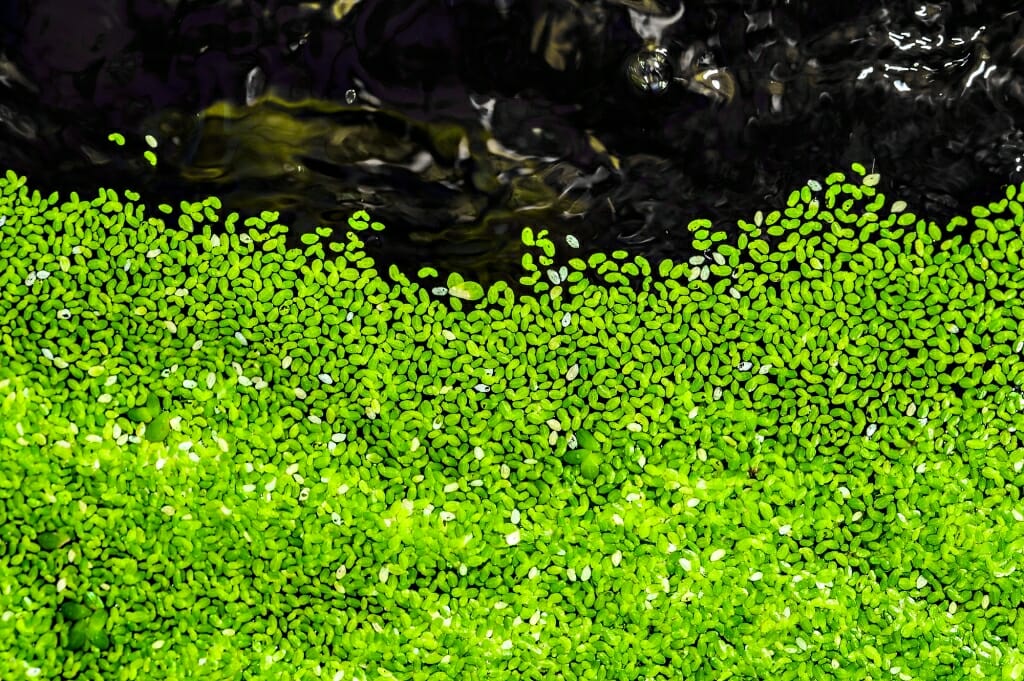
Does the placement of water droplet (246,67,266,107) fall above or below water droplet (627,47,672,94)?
below

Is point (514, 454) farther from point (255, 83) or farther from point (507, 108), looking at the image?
point (255, 83)

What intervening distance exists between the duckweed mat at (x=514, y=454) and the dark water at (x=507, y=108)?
0.15 m

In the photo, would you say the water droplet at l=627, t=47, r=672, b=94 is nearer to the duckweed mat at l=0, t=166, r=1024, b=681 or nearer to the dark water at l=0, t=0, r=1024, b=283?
the dark water at l=0, t=0, r=1024, b=283

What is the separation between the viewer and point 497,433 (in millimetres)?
3043

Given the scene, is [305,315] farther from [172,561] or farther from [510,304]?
[172,561]

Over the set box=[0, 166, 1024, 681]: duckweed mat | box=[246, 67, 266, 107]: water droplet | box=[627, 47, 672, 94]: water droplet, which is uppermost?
box=[627, 47, 672, 94]: water droplet

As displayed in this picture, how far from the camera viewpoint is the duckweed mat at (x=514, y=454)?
2930mm

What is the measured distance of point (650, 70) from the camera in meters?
3.11

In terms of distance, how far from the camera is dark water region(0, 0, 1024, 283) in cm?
308

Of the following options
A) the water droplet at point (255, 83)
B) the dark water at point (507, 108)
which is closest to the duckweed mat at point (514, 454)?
the dark water at point (507, 108)

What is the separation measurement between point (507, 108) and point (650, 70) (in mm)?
530

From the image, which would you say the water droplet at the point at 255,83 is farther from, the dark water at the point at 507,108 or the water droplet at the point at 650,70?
the water droplet at the point at 650,70

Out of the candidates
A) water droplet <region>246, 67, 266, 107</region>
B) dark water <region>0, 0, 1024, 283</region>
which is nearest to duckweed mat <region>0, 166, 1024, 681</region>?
dark water <region>0, 0, 1024, 283</region>


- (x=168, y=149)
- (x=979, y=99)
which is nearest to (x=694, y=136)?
(x=979, y=99)
